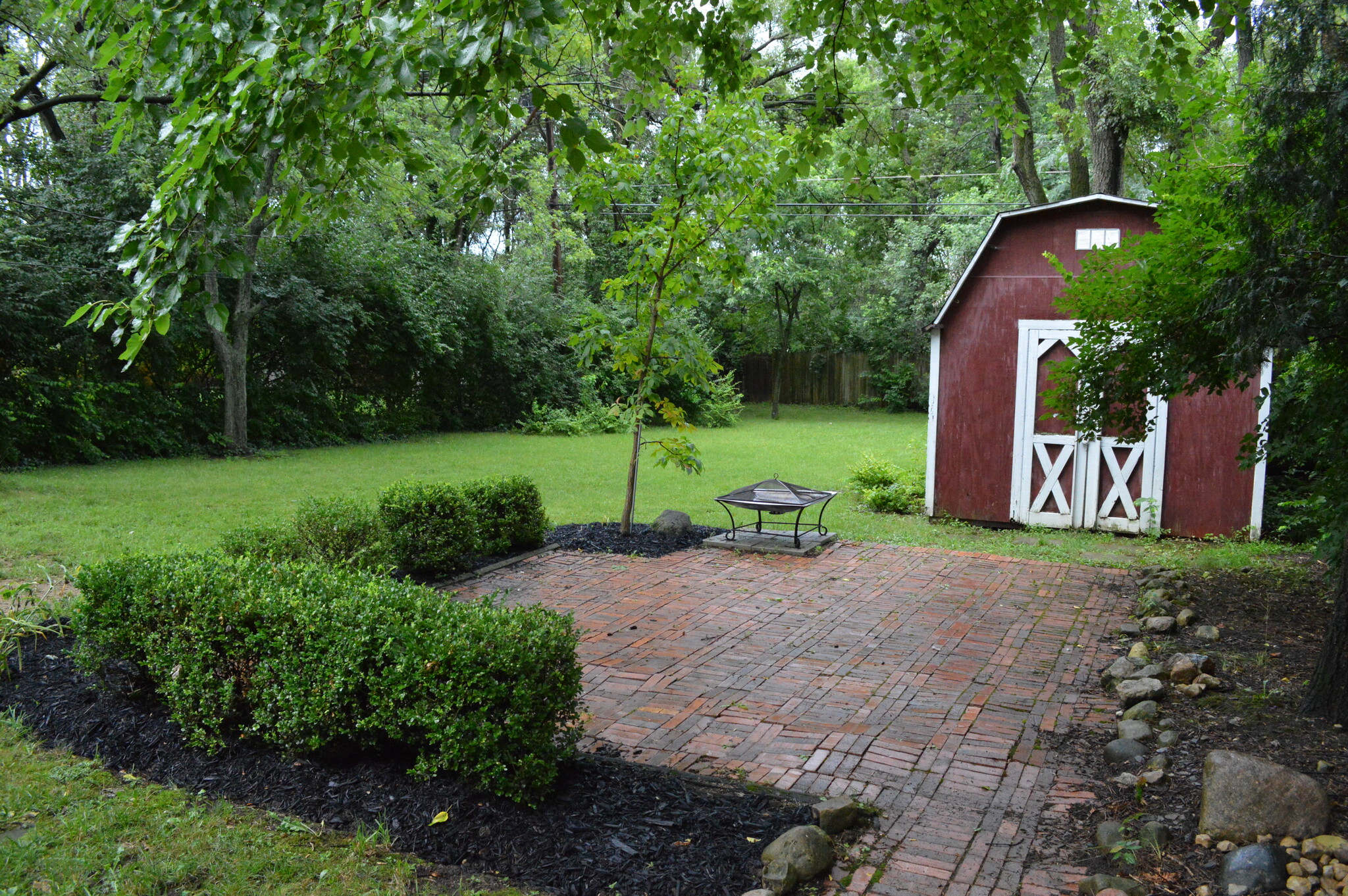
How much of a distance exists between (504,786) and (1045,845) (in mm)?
2013

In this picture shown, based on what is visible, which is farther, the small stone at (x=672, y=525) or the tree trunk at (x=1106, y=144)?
the tree trunk at (x=1106, y=144)

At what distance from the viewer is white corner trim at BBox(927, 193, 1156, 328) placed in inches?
379

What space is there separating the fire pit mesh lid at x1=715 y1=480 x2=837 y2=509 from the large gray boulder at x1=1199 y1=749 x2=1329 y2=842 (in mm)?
5107

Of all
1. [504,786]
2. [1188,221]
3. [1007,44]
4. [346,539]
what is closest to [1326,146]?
[1188,221]

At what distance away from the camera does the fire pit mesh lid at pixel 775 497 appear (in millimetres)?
8523

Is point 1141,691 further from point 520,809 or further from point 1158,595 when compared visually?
point 520,809

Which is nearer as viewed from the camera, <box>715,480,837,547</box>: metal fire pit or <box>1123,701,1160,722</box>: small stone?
<box>1123,701,1160,722</box>: small stone

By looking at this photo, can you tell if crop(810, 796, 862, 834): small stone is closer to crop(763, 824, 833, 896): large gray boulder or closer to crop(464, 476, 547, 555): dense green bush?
crop(763, 824, 833, 896): large gray boulder

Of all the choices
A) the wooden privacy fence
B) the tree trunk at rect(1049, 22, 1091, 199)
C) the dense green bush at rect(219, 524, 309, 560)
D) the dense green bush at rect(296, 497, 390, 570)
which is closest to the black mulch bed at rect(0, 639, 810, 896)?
the dense green bush at rect(219, 524, 309, 560)

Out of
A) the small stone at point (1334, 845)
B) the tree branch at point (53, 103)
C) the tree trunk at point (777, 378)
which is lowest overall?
the small stone at point (1334, 845)

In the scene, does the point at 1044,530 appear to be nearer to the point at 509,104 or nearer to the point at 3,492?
the point at 509,104

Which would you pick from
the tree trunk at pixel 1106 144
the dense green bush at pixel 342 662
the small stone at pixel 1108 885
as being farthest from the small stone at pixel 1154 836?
the tree trunk at pixel 1106 144

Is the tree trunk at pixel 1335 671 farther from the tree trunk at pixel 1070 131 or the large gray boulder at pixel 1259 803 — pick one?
the tree trunk at pixel 1070 131

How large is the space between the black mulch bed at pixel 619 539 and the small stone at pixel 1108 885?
227 inches
